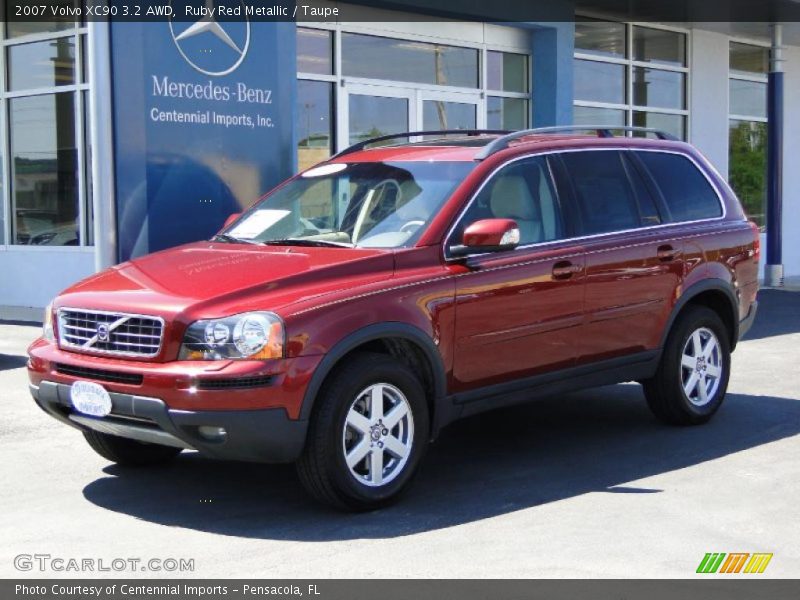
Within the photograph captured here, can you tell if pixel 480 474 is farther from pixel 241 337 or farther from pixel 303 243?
pixel 241 337

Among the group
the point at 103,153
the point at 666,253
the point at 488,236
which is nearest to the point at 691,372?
the point at 666,253

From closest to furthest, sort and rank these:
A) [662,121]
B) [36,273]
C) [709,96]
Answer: [36,273], [662,121], [709,96]

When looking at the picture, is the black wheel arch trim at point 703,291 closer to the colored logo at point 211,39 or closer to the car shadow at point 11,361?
the car shadow at point 11,361

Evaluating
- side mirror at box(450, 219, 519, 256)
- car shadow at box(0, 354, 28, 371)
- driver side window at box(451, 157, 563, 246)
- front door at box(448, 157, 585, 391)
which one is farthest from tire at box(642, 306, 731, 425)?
car shadow at box(0, 354, 28, 371)

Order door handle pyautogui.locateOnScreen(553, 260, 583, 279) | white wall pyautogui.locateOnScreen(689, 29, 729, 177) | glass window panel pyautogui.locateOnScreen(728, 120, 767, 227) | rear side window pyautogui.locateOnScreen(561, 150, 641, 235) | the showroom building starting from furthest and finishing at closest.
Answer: glass window panel pyautogui.locateOnScreen(728, 120, 767, 227) < white wall pyautogui.locateOnScreen(689, 29, 729, 177) < the showroom building < rear side window pyautogui.locateOnScreen(561, 150, 641, 235) < door handle pyautogui.locateOnScreen(553, 260, 583, 279)

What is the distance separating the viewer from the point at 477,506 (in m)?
5.90

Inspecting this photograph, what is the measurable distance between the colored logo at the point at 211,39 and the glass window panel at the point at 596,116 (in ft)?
21.9

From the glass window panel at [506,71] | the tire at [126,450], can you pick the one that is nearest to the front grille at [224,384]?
the tire at [126,450]

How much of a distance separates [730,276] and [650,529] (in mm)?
3027

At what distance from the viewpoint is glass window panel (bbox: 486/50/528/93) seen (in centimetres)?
1661

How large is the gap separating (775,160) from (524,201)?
44.2ft

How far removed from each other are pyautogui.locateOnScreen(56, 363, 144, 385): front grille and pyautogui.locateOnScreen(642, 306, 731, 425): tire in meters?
3.52

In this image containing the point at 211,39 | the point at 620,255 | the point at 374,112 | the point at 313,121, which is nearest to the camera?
the point at 620,255

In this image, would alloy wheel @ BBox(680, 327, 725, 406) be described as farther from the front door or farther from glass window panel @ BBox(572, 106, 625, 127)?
glass window panel @ BBox(572, 106, 625, 127)
